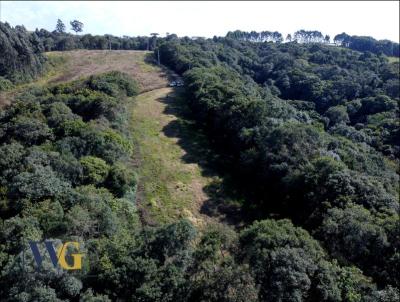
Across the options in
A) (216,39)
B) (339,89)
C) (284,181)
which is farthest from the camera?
(216,39)

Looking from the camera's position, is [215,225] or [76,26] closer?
[215,225]

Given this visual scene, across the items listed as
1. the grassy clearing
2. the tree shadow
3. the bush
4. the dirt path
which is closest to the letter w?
the bush

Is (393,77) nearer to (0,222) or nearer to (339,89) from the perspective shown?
(339,89)

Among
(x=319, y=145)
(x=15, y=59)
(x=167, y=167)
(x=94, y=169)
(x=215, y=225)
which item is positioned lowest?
(x=167, y=167)

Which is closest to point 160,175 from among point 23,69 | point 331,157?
point 331,157

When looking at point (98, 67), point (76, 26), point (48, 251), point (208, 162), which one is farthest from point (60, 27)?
point (48, 251)

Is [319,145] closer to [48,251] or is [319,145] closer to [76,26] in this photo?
[48,251]

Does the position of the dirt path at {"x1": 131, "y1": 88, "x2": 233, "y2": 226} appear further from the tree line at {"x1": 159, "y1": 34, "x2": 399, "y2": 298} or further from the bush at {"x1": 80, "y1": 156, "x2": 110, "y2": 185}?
the bush at {"x1": 80, "y1": 156, "x2": 110, "y2": 185}

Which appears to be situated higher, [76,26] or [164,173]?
[76,26]
